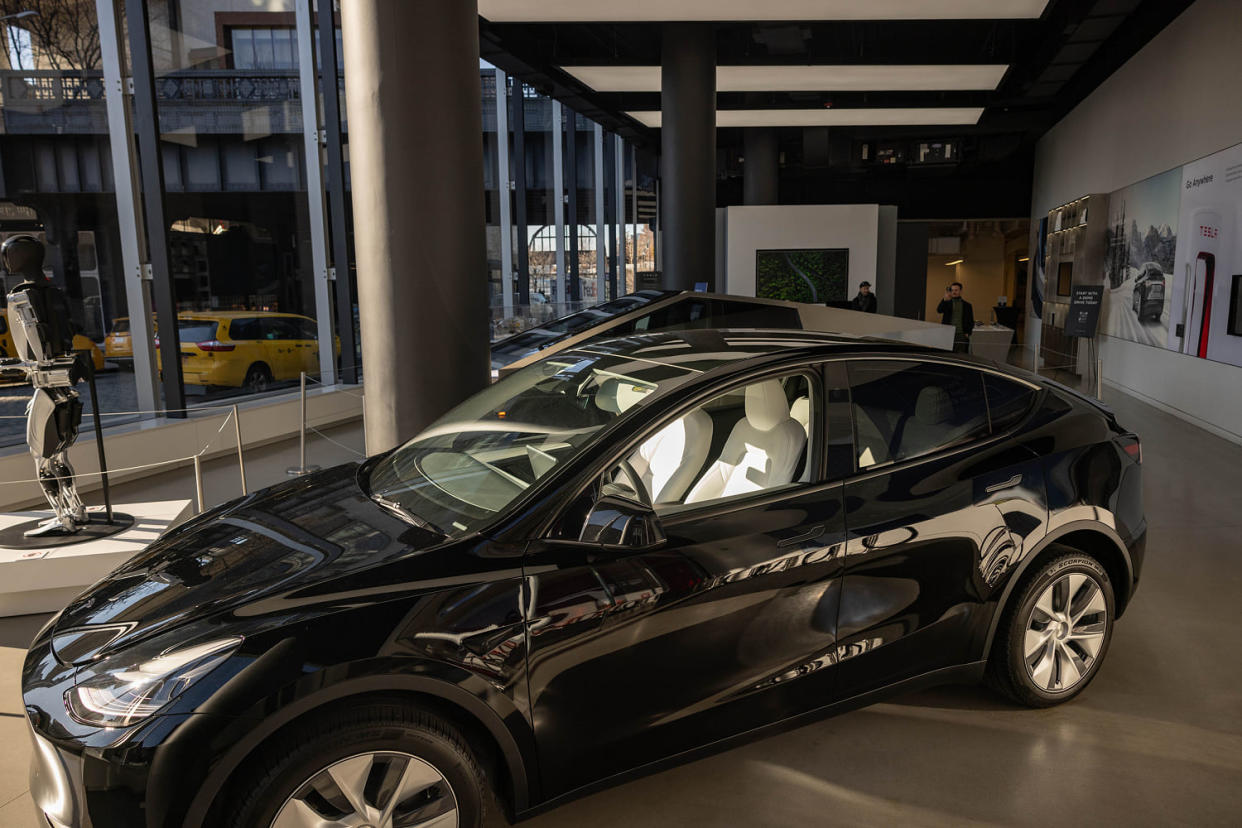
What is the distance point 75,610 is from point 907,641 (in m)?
2.34

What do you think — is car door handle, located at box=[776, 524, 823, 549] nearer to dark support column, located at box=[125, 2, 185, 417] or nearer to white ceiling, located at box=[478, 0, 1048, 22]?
dark support column, located at box=[125, 2, 185, 417]

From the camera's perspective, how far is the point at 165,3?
25.1 ft

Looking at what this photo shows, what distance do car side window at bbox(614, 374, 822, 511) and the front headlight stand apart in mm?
1171

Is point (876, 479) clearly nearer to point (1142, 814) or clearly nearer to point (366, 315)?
point (1142, 814)

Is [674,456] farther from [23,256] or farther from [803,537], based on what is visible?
[23,256]

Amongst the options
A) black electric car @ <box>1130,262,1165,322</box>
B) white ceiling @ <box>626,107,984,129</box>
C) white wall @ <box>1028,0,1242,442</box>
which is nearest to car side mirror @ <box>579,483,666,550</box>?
white wall @ <box>1028,0,1242,442</box>

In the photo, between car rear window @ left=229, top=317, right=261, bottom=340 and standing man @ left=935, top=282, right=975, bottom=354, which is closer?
car rear window @ left=229, top=317, right=261, bottom=340

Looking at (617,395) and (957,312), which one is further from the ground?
(617,395)

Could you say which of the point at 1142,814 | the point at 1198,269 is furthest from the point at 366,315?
the point at 1198,269

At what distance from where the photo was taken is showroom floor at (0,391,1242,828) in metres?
2.57

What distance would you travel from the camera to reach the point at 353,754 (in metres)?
1.94

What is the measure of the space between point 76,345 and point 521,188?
8.84 m

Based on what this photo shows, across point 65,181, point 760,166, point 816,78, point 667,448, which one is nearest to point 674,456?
point 667,448

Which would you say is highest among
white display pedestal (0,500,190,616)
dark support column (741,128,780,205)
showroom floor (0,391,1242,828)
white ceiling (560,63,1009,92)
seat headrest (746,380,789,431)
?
white ceiling (560,63,1009,92)
